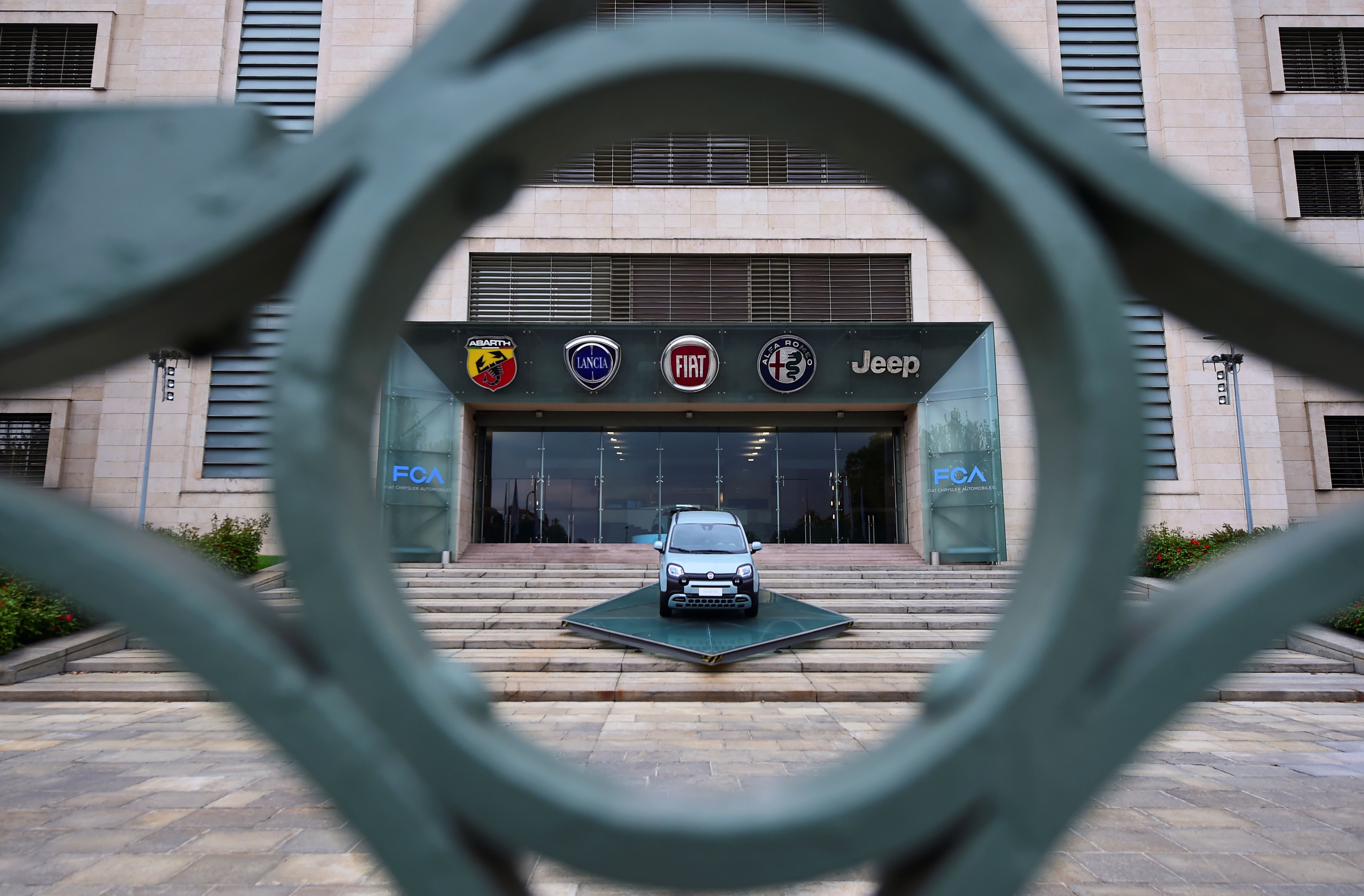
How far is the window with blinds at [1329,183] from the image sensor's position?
1919 cm

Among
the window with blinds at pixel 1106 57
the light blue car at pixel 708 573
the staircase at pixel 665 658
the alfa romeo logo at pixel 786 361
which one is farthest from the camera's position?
the window with blinds at pixel 1106 57

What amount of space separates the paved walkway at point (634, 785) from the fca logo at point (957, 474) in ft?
29.5

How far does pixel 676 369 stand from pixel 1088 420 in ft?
55.4

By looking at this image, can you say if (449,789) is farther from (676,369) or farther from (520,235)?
(520,235)

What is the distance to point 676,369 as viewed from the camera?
17.9 meters

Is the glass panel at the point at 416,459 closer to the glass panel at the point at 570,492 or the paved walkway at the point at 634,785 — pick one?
the glass panel at the point at 570,492

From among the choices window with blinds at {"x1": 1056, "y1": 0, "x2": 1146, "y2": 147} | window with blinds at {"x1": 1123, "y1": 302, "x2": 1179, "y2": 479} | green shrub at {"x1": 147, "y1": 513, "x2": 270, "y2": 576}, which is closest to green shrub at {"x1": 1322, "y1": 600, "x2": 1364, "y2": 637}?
window with blinds at {"x1": 1123, "y1": 302, "x2": 1179, "y2": 479}

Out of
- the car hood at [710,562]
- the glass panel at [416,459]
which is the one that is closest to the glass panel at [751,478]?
the glass panel at [416,459]

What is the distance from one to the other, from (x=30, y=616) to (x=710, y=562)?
374 inches

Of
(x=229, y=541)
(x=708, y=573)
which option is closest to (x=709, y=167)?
(x=708, y=573)

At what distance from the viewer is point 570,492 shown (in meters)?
19.6

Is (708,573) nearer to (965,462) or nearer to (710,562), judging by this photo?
(710,562)

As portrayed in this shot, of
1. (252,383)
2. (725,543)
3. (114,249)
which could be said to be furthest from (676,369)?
(114,249)

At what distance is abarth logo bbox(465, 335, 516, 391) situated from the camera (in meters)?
17.8
